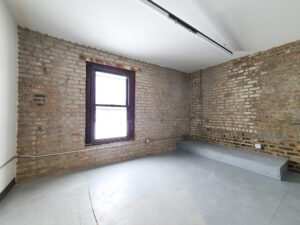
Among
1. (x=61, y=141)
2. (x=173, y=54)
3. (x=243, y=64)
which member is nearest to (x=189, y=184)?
(x=61, y=141)

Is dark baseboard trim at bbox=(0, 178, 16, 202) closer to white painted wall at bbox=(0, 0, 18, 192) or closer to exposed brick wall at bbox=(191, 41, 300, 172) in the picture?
white painted wall at bbox=(0, 0, 18, 192)

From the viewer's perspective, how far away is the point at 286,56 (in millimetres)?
2861

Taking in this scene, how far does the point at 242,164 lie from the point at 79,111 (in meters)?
4.01

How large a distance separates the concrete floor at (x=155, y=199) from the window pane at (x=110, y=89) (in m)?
1.73

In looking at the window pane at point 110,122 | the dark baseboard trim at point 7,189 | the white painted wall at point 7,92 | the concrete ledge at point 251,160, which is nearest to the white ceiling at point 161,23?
the white painted wall at point 7,92

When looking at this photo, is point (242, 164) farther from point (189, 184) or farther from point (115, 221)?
point (115, 221)

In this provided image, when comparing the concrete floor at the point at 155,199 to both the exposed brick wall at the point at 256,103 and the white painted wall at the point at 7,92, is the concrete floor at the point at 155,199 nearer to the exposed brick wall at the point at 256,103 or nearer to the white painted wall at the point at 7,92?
the white painted wall at the point at 7,92

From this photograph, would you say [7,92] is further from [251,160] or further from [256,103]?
[256,103]

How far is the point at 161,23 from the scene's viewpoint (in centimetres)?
217

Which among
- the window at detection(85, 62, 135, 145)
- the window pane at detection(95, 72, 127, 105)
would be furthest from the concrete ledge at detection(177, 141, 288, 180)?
the window pane at detection(95, 72, 127, 105)

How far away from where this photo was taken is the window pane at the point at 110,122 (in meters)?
3.19

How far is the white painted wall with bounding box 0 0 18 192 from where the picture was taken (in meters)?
1.82

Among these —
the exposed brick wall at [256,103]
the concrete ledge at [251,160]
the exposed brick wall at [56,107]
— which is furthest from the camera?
the exposed brick wall at [256,103]

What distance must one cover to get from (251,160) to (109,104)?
366 cm
